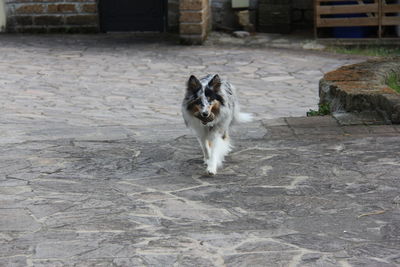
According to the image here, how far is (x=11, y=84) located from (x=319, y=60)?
4.68 metres

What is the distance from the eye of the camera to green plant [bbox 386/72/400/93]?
768cm

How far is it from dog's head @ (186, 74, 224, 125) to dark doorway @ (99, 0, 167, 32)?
7979 mm

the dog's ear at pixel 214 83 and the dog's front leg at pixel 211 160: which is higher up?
the dog's ear at pixel 214 83

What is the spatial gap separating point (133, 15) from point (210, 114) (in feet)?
27.1

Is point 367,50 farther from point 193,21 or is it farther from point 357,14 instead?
point 193,21

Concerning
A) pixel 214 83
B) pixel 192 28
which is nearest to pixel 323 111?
pixel 214 83

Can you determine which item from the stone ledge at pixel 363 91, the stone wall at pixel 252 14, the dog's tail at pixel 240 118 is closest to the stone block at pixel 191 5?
the stone wall at pixel 252 14

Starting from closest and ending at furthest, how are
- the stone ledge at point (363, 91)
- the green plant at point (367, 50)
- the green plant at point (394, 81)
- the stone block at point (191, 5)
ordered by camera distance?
1. the stone ledge at point (363, 91)
2. the green plant at point (394, 81)
3. the green plant at point (367, 50)
4. the stone block at point (191, 5)

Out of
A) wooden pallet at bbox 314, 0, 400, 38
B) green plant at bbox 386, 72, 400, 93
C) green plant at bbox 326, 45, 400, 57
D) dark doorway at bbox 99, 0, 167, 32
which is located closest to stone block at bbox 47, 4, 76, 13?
dark doorway at bbox 99, 0, 167, 32

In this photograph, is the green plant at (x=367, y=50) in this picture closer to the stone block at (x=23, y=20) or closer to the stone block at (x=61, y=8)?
the stone block at (x=61, y=8)

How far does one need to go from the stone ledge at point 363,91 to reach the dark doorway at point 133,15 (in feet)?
19.5

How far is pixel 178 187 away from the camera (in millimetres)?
5227

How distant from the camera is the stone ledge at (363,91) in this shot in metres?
6.67

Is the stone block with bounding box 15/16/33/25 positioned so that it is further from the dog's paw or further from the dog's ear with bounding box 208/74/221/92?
the dog's paw
